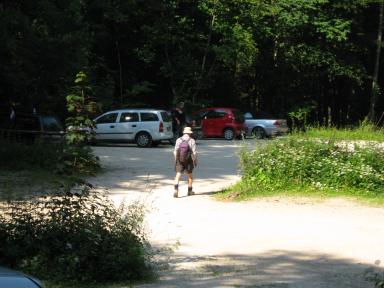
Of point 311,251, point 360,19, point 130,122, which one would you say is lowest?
point 311,251

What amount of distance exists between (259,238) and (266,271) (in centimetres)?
205

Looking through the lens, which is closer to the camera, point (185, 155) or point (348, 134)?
point (185, 155)

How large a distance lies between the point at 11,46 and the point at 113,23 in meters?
17.8

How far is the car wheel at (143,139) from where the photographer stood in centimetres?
2758

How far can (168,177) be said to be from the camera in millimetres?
17297

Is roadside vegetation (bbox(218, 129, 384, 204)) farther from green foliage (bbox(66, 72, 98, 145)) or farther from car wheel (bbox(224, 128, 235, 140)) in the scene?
car wheel (bbox(224, 128, 235, 140))

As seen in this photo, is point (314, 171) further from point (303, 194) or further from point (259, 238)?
point (259, 238)

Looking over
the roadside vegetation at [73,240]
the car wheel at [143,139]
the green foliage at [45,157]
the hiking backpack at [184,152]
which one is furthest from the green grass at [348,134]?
the car wheel at [143,139]

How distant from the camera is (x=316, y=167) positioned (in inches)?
548

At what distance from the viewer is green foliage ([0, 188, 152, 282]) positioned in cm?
689

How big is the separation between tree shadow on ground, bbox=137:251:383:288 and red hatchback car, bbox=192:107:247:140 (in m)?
25.6

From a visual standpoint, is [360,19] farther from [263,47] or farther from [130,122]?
[130,122]

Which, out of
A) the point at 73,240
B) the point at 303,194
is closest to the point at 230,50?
the point at 303,194

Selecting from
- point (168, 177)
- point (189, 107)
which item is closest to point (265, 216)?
point (168, 177)
